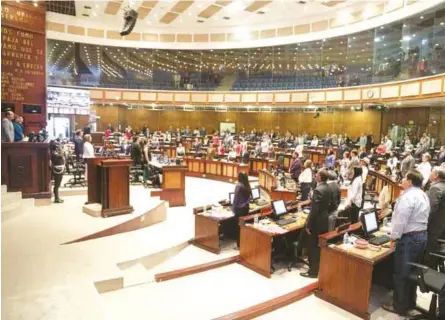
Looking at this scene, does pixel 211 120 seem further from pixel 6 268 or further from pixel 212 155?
pixel 6 268

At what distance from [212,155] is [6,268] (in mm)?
10893

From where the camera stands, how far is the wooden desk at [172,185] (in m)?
9.15

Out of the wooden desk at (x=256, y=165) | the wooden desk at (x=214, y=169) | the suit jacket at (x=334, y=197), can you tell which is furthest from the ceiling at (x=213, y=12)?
the suit jacket at (x=334, y=197)

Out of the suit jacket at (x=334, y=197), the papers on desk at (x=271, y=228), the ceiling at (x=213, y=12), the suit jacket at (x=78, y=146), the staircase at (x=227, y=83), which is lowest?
the papers on desk at (x=271, y=228)

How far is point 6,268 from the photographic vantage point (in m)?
3.85

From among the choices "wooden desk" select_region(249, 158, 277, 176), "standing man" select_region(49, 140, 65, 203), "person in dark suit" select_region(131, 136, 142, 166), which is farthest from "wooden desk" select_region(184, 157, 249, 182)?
"standing man" select_region(49, 140, 65, 203)

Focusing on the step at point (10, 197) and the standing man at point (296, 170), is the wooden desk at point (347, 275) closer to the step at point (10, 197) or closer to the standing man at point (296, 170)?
the step at point (10, 197)

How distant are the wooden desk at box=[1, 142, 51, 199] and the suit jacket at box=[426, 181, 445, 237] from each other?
6247 mm

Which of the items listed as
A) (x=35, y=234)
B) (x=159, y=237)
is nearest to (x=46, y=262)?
(x=35, y=234)

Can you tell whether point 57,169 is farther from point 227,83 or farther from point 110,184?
point 227,83

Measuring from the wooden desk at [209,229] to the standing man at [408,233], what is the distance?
9.21ft

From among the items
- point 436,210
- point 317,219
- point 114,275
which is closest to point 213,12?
point 317,219

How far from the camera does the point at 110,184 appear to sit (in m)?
6.22

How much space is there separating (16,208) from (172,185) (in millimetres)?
4088
